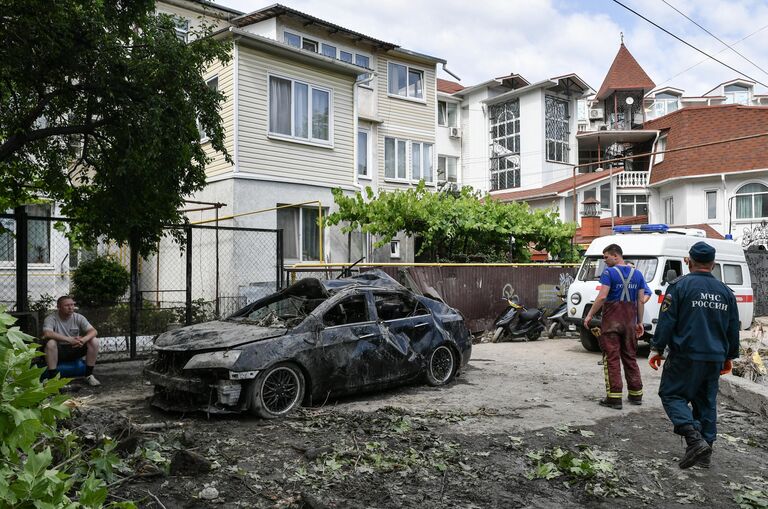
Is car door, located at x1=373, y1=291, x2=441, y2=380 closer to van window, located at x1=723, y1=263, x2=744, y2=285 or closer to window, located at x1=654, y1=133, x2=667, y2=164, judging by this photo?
van window, located at x1=723, y1=263, x2=744, y2=285

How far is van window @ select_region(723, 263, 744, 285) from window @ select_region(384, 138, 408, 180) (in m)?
11.6

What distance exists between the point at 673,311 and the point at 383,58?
19.1 metres

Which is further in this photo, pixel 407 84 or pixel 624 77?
pixel 624 77

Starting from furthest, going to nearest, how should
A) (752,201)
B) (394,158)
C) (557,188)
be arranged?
(557,188)
(752,201)
(394,158)

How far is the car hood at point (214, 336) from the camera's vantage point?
6758 millimetres

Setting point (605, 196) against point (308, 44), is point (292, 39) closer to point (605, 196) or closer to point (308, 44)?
point (308, 44)

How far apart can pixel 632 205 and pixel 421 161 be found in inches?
770

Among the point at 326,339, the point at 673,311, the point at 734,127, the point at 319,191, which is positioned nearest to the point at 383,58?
the point at 319,191

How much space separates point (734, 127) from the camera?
110 ft

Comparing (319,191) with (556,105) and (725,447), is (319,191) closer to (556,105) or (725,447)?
(725,447)

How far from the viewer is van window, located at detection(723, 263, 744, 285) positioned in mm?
14305

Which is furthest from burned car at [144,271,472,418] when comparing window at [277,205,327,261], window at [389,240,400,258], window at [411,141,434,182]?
window at [411,141,434,182]

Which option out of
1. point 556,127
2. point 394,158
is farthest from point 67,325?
point 556,127

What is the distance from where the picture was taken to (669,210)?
3659 centimetres
